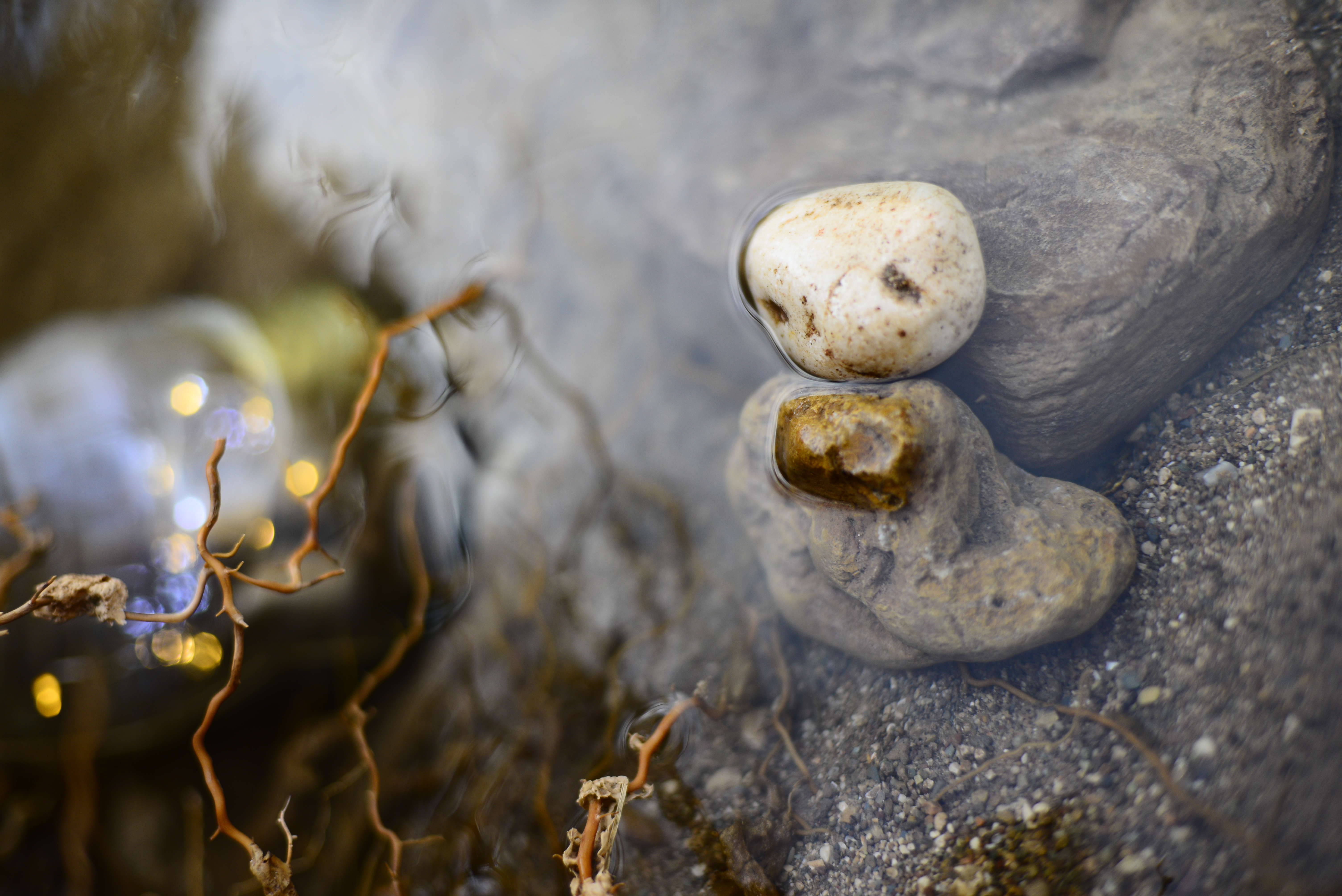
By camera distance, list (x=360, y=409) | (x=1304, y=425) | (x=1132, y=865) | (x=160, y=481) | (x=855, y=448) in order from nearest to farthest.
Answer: (x=1132, y=865), (x=1304, y=425), (x=855, y=448), (x=360, y=409), (x=160, y=481)

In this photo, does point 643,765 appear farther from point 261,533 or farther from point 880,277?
point 261,533

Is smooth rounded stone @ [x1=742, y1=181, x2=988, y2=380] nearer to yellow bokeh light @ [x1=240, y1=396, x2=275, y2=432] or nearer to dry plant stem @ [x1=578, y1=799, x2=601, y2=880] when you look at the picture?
dry plant stem @ [x1=578, y1=799, x2=601, y2=880]

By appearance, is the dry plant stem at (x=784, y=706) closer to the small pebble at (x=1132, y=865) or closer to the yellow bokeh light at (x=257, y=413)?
the small pebble at (x=1132, y=865)

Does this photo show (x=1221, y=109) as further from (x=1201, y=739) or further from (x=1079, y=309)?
(x=1201, y=739)

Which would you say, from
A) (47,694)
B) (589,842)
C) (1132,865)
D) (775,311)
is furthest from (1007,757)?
(47,694)

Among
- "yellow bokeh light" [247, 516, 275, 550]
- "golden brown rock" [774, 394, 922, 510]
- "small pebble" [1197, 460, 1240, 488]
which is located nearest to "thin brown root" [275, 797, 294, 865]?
"yellow bokeh light" [247, 516, 275, 550]

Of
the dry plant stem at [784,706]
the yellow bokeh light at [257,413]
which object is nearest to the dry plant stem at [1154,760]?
the dry plant stem at [784,706]
